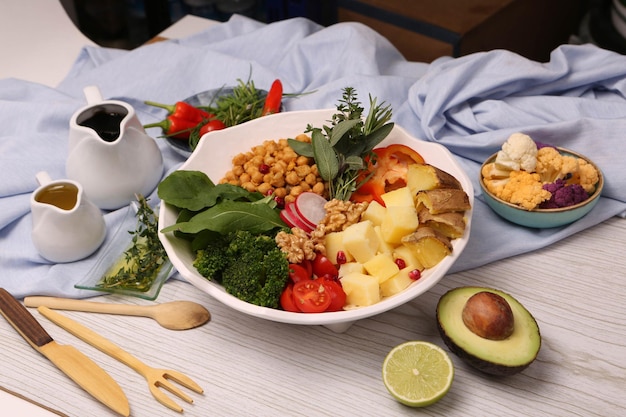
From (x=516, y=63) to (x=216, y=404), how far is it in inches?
47.6

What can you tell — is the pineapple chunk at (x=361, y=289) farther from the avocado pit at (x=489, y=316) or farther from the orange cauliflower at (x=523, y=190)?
the orange cauliflower at (x=523, y=190)

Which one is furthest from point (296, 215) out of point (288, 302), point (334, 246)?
point (288, 302)

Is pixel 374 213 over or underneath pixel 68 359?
over

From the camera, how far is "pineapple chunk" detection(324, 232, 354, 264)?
1.26m

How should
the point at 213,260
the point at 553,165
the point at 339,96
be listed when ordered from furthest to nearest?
the point at 339,96 < the point at 553,165 < the point at 213,260

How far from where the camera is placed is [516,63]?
5.75ft

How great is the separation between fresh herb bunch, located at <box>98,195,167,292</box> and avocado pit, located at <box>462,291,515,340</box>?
0.68 metres

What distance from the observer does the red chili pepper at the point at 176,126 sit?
1.73m

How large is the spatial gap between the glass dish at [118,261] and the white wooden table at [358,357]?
0.05 metres

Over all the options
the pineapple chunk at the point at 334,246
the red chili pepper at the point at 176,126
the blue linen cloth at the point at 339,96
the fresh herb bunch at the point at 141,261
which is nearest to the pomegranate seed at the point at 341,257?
the pineapple chunk at the point at 334,246

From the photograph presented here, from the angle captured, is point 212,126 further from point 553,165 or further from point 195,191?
point 553,165

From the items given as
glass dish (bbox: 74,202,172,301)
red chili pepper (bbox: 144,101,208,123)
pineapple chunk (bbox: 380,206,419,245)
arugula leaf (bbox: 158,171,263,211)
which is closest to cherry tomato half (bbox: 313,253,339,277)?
pineapple chunk (bbox: 380,206,419,245)

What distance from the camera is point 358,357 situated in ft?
4.14

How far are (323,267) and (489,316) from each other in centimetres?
34
